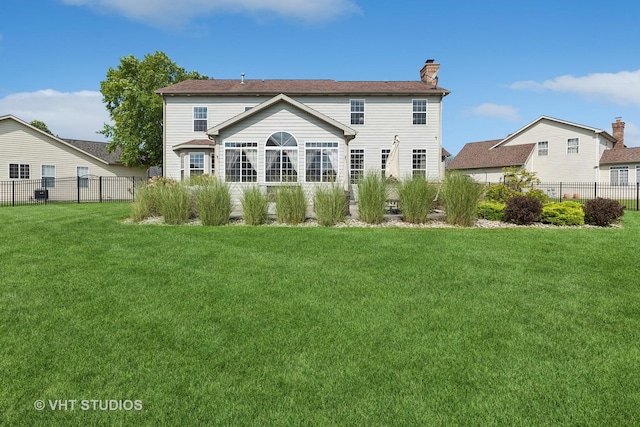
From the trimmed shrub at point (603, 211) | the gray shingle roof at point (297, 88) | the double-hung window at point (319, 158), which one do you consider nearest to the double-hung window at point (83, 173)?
the gray shingle roof at point (297, 88)

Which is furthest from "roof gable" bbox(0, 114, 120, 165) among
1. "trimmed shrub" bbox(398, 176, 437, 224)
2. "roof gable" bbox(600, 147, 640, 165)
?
"roof gable" bbox(600, 147, 640, 165)

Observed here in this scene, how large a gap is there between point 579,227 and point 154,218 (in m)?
11.5

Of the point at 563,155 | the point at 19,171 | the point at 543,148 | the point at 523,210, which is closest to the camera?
the point at 523,210

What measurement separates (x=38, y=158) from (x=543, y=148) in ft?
118

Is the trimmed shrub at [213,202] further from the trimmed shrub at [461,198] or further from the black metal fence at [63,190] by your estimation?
the black metal fence at [63,190]

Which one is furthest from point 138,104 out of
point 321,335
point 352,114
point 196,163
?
point 321,335

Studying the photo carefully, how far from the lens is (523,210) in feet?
36.4

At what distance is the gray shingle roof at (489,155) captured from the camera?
32.7 m

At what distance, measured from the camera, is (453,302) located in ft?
16.0

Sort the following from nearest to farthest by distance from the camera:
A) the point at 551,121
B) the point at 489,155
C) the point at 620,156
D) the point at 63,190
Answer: the point at 63,190, the point at 620,156, the point at 551,121, the point at 489,155

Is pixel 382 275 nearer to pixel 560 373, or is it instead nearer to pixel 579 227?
pixel 560 373

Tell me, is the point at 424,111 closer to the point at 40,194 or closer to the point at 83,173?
the point at 83,173

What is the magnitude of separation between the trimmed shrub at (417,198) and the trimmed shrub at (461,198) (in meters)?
0.39

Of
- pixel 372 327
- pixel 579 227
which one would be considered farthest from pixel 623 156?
pixel 372 327
